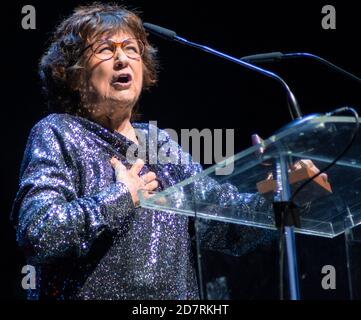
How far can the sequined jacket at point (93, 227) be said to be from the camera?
5.65 feet

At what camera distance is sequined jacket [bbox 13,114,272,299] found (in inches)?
67.7

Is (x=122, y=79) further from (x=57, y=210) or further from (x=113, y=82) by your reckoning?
(x=57, y=210)

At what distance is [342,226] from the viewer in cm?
177

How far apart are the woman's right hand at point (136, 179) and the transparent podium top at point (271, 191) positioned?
10.2 inches

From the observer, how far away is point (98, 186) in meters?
1.92

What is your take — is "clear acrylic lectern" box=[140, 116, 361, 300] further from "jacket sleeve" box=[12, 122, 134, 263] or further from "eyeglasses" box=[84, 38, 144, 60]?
"eyeglasses" box=[84, 38, 144, 60]

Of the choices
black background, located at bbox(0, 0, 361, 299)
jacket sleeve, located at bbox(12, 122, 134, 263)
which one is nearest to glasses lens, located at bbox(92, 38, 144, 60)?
jacket sleeve, located at bbox(12, 122, 134, 263)

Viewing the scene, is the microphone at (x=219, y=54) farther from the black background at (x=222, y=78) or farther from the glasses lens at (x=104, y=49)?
the black background at (x=222, y=78)

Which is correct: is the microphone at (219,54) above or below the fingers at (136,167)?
above

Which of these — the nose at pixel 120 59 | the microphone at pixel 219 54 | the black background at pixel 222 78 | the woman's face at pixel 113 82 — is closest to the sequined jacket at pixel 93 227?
the woman's face at pixel 113 82

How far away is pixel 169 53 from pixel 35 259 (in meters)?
1.97

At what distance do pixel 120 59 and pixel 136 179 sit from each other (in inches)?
17.9

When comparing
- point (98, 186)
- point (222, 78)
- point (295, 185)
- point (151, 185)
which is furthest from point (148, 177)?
point (222, 78)
